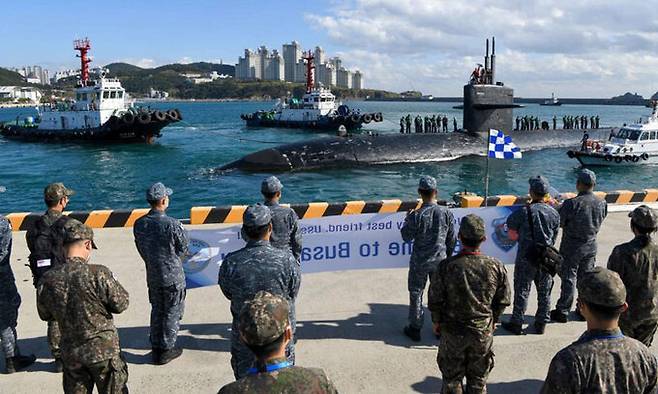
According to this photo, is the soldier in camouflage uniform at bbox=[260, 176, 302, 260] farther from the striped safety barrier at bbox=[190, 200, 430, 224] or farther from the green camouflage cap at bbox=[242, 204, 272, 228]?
the striped safety barrier at bbox=[190, 200, 430, 224]

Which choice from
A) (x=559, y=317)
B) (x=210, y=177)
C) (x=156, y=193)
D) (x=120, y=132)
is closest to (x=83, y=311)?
(x=156, y=193)

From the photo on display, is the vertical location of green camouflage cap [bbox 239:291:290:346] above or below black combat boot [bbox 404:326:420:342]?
above

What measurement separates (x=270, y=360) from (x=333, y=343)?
4332 millimetres

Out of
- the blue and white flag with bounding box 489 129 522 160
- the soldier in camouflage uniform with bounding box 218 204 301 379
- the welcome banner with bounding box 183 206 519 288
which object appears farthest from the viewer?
the blue and white flag with bounding box 489 129 522 160

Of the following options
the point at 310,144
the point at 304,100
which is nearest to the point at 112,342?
the point at 310,144

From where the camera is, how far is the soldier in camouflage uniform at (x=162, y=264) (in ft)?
19.6

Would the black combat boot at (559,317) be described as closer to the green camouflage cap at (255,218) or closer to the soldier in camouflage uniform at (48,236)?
the green camouflage cap at (255,218)

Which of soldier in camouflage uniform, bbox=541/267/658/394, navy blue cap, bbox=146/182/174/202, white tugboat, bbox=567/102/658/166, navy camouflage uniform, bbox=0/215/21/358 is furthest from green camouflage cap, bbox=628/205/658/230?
white tugboat, bbox=567/102/658/166

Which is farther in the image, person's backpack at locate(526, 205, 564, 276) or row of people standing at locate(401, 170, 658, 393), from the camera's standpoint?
person's backpack at locate(526, 205, 564, 276)

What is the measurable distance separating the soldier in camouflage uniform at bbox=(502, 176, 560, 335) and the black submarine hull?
2510 centimetres

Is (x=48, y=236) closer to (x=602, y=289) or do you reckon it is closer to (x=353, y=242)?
(x=353, y=242)

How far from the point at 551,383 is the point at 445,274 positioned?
1.74 metres

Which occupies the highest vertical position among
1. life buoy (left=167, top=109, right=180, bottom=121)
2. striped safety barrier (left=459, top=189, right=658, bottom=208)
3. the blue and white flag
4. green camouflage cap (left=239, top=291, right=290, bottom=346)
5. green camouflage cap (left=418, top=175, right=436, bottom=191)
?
life buoy (left=167, top=109, right=180, bottom=121)

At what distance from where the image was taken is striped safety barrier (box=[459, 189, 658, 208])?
12.9m
